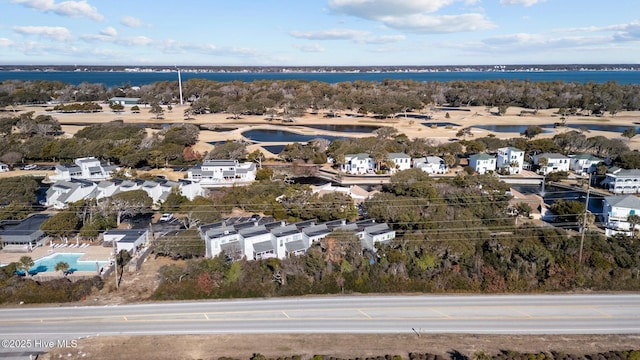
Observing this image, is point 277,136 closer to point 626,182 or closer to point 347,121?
point 347,121

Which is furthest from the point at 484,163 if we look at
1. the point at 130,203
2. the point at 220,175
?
the point at 130,203

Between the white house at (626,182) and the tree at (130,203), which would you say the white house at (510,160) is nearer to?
the white house at (626,182)

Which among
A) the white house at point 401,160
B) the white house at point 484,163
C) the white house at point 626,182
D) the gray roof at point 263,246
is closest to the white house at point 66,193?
the gray roof at point 263,246

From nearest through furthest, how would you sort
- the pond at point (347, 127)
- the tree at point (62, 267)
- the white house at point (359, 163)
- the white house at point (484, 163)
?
the tree at point (62, 267) → the white house at point (484, 163) → the white house at point (359, 163) → the pond at point (347, 127)

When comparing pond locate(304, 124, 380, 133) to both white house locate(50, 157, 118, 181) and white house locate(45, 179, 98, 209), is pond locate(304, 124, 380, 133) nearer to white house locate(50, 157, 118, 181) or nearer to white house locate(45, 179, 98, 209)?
white house locate(50, 157, 118, 181)

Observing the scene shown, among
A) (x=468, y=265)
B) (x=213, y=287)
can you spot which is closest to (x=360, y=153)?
(x=468, y=265)

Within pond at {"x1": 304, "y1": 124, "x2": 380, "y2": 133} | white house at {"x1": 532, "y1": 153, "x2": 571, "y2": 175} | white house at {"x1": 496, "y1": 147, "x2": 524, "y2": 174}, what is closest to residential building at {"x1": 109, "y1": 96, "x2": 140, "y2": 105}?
pond at {"x1": 304, "y1": 124, "x2": 380, "y2": 133}

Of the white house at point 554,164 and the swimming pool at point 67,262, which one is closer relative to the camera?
the swimming pool at point 67,262
